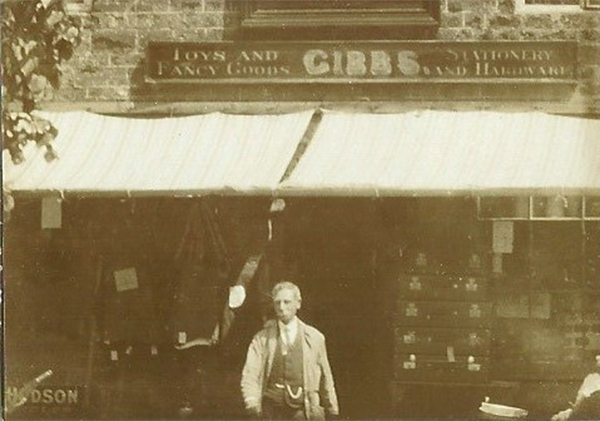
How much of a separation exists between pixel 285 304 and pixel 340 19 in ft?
6.48

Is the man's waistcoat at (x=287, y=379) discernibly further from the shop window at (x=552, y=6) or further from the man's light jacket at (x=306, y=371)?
the shop window at (x=552, y=6)

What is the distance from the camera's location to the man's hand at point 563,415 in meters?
5.50

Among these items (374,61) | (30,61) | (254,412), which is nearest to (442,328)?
(254,412)

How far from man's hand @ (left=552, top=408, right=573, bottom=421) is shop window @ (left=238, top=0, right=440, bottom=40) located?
2.69 m

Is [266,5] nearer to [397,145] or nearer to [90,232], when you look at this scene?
[397,145]

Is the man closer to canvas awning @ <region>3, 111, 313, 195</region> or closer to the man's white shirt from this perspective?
the man's white shirt

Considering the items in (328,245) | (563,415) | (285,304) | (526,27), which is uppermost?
(526,27)

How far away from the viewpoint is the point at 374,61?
5652 millimetres

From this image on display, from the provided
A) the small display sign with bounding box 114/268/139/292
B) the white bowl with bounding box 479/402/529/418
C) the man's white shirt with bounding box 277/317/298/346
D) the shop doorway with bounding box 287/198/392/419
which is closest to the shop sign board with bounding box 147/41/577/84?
the shop doorway with bounding box 287/198/392/419

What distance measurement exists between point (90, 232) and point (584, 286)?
3.35 m

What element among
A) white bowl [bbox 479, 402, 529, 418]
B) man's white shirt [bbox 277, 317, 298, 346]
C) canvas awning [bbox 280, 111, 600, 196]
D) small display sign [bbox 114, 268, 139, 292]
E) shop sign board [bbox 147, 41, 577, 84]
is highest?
shop sign board [bbox 147, 41, 577, 84]

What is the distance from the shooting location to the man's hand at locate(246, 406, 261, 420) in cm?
550

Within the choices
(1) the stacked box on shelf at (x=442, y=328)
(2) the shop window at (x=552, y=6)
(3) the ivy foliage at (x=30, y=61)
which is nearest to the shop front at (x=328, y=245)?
(1) the stacked box on shelf at (x=442, y=328)

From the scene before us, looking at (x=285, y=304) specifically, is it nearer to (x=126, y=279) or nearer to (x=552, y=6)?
(x=126, y=279)
